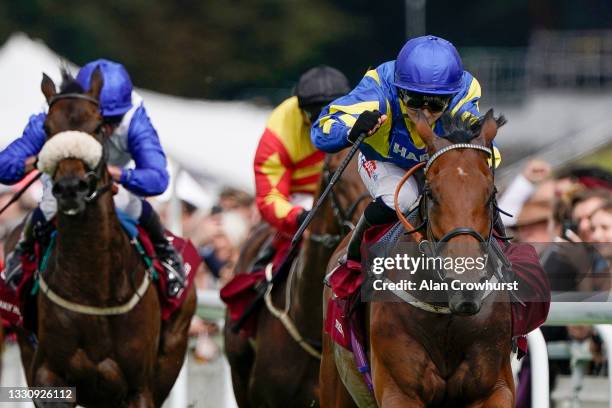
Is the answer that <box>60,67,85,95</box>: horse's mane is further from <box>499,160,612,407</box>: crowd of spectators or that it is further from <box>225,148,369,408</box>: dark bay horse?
<box>499,160,612,407</box>: crowd of spectators

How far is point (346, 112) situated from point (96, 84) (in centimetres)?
192

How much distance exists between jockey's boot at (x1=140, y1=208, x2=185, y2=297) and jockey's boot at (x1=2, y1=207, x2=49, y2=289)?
63 centimetres

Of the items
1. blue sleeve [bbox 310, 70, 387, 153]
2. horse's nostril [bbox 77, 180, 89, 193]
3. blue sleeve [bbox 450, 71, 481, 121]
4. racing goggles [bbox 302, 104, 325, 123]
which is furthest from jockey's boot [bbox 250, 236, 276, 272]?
blue sleeve [bbox 450, 71, 481, 121]

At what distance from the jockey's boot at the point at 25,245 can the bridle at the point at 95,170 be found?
71 centimetres

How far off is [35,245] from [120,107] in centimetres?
91

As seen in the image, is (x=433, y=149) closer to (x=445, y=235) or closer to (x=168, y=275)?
(x=445, y=235)

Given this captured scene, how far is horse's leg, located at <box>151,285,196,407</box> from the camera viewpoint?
29.8 feet

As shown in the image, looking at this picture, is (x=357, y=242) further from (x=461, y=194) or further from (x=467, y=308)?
(x=467, y=308)

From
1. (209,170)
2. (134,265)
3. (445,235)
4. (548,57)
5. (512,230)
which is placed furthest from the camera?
(548,57)

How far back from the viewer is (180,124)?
18156mm

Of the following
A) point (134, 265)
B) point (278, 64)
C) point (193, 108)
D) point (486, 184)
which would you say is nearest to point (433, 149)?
point (486, 184)

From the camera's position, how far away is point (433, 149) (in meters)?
6.27

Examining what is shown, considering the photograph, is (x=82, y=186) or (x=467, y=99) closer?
(x=467, y=99)

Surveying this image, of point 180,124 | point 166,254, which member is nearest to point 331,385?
point 166,254
